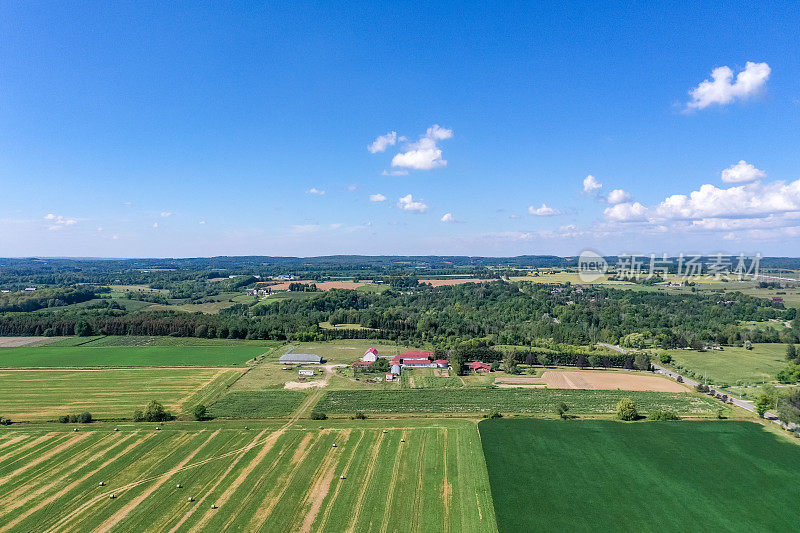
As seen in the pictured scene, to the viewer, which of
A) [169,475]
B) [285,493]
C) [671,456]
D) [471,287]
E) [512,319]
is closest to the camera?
[285,493]

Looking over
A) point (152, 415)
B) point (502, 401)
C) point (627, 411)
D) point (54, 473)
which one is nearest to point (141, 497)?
point (54, 473)

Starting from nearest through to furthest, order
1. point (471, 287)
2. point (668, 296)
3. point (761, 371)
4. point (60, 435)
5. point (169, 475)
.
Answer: point (169, 475) < point (60, 435) < point (761, 371) < point (668, 296) < point (471, 287)

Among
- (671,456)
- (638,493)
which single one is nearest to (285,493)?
(638,493)

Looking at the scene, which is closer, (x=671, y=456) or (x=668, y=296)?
(x=671, y=456)

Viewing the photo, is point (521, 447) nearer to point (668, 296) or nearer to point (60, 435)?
point (60, 435)

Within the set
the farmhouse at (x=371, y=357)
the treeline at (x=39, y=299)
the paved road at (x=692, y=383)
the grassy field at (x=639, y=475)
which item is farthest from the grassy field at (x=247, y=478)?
the treeline at (x=39, y=299)
